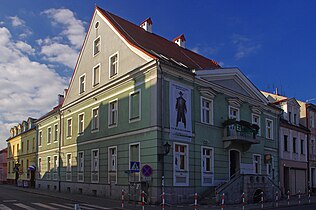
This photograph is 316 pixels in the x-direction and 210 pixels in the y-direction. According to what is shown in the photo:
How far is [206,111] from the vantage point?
25.0 metres

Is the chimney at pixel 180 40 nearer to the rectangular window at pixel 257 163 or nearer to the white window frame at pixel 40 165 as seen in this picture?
the rectangular window at pixel 257 163

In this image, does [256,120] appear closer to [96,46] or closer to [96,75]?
[96,75]

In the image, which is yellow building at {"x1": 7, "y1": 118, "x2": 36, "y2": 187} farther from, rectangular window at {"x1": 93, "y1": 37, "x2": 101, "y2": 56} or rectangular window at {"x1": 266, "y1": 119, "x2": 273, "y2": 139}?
rectangular window at {"x1": 266, "y1": 119, "x2": 273, "y2": 139}

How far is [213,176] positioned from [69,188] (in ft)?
45.1

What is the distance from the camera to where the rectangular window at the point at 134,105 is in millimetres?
22883

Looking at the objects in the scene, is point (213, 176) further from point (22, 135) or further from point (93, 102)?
point (22, 135)

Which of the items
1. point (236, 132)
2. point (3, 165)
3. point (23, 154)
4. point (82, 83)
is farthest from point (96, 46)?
point (3, 165)

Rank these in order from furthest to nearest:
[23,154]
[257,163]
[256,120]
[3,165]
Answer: [3,165]
[23,154]
[256,120]
[257,163]

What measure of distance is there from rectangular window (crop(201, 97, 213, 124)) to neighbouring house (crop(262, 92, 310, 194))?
12.4 meters

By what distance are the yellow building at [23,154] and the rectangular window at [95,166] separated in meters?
17.5

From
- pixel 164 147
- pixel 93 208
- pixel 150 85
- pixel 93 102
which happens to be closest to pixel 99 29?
pixel 93 102

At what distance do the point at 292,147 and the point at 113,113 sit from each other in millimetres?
19975

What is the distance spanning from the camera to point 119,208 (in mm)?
18484

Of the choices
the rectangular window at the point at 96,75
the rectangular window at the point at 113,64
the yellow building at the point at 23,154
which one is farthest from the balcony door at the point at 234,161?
the yellow building at the point at 23,154
